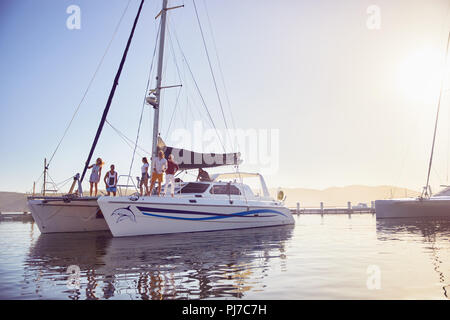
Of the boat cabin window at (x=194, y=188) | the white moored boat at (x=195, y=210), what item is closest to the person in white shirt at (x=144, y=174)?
the white moored boat at (x=195, y=210)

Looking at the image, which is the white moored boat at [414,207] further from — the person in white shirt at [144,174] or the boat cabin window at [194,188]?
the person in white shirt at [144,174]

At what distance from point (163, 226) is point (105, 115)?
5.23 m

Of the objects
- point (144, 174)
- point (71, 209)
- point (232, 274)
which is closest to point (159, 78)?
Result: point (144, 174)

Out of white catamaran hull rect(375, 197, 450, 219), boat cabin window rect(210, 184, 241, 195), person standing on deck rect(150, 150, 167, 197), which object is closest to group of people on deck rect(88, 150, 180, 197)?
person standing on deck rect(150, 150, 167, 197)

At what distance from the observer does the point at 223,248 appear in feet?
28.0

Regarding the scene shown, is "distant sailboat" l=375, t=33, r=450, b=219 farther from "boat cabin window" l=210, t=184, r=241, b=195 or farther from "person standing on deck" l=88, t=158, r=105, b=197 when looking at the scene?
"person standing on deck" l=88, t=158, r=105, b=197

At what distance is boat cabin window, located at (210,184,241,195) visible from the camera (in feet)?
48.8

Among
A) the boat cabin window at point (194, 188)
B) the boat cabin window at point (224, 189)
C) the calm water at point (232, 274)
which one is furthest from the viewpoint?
the boat cabin window at point (224, 189)

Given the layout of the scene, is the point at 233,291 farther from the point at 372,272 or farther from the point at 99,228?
the point at 99,228

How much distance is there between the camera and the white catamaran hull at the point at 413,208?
830 inches

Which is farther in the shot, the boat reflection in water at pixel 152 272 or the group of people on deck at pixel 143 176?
the group of people on deck at pixel 143 176

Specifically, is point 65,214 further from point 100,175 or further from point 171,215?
point 171,215

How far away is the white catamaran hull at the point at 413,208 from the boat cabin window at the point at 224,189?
12380 mm
